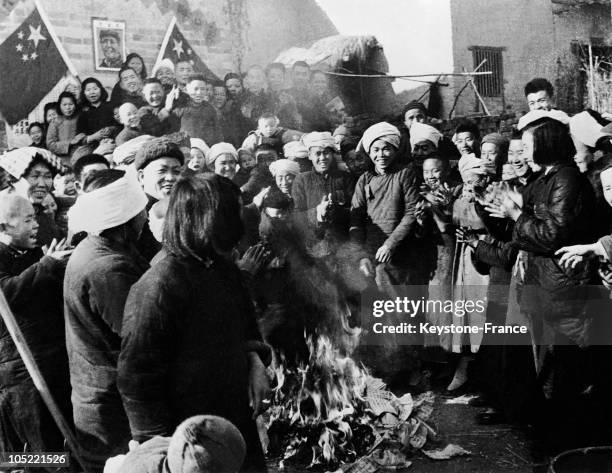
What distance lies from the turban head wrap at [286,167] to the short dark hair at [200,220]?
0.89m

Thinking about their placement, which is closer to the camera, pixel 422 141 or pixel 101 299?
pixel 101 299

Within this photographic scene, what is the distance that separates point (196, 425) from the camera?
296cm

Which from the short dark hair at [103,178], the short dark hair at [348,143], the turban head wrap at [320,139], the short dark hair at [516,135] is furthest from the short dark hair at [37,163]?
the short dark hair at [516,135]

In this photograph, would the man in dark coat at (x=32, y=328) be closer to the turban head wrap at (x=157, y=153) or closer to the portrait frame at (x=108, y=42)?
the turban head wrap at (x=157, y=153)

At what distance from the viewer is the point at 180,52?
4250 millimetres

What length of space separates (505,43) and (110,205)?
2511mm

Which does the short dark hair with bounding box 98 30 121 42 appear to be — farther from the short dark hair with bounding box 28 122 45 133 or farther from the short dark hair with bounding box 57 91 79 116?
the short dark hair with bounding box 28 122 45 133

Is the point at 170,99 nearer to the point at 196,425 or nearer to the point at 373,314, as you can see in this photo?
the point at 373,314

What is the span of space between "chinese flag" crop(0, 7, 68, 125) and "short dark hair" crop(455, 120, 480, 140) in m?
2.42

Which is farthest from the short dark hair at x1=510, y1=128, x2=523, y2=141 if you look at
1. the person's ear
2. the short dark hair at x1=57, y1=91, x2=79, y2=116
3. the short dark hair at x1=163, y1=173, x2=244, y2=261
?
the short dark hair at x1=57, y1=91, x2=79, y2=116

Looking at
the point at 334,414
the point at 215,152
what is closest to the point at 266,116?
the point at 215,152

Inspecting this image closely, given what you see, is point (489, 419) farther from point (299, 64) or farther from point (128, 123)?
point (128, 123)

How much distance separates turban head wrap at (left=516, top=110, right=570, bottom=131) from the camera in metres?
4.16

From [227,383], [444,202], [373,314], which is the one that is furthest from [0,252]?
[444,202]
